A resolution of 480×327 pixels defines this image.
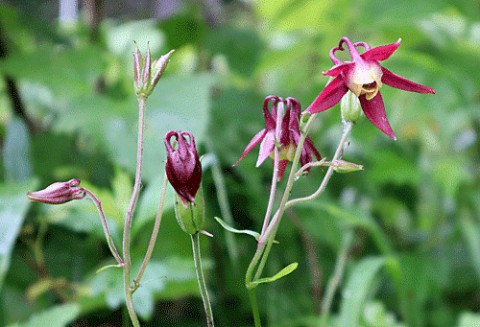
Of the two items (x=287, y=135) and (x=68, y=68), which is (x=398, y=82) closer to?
(x=287, y=135)

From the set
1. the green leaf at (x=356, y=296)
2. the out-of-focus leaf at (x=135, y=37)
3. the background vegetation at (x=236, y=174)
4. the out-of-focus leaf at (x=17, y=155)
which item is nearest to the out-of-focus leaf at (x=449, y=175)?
the background vegetation at (x=236, y=174)

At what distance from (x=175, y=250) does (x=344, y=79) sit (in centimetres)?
57

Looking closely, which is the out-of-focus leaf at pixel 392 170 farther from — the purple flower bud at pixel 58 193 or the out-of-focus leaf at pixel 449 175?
the purple flower bud at pixel 58 193

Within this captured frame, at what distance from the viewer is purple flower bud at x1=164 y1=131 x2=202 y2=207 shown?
377mm

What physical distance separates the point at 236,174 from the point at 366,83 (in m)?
0.75

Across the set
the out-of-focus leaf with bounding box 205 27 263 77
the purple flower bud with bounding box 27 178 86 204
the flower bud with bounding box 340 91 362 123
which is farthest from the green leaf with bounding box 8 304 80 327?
the out-of-focus leaf with bounding box 205 27 263 77

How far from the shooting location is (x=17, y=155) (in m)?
0.92

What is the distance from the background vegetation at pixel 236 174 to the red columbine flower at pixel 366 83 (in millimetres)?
341

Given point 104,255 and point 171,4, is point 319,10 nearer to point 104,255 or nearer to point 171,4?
point 171,4

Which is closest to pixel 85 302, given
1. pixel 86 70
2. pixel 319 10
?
pixel 86 70

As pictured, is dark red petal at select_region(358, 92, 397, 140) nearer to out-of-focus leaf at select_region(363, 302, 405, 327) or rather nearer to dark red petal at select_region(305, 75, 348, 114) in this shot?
dark red petal at select_region(305, 75, 348, 114)

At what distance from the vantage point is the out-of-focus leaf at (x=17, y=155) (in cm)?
90

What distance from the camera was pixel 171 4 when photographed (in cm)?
141

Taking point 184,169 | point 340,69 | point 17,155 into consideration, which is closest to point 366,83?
point 340,69
